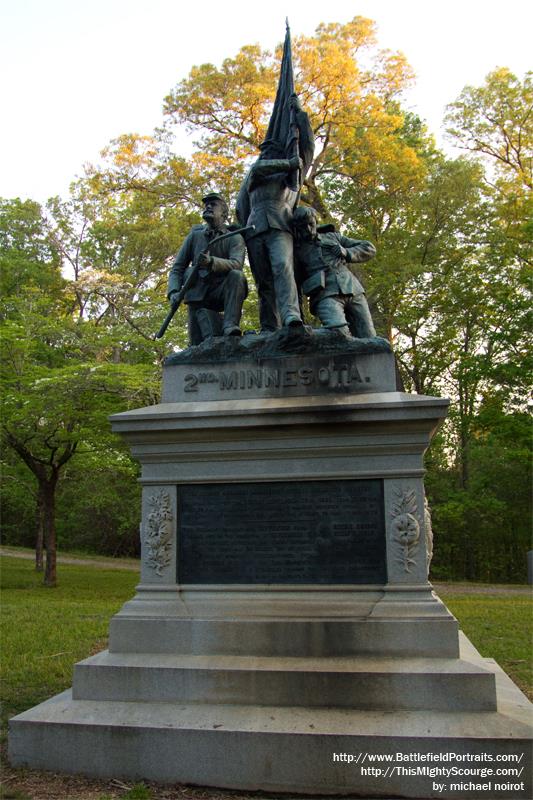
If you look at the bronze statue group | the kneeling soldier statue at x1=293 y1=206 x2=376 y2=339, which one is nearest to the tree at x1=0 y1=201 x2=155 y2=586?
the bronze statue group

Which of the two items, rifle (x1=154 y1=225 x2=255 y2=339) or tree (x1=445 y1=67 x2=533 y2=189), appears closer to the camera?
rifle (x1=154 y1=225 x2=255 y2=339)

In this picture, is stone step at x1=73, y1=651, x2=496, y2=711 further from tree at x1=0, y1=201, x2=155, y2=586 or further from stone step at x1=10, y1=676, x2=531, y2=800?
tree at x1=0, y1=201, x2=155, y2=586

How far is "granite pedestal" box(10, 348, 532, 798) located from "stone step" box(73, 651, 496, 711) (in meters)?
0.01

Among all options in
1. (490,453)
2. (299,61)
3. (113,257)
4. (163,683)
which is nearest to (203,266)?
(163,683)

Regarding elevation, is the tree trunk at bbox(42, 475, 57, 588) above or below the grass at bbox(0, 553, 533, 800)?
above

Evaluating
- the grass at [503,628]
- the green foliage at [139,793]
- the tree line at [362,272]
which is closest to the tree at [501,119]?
the tree line at [362,272]

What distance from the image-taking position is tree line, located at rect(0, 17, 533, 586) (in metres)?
19.7

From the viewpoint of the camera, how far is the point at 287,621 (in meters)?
5.82

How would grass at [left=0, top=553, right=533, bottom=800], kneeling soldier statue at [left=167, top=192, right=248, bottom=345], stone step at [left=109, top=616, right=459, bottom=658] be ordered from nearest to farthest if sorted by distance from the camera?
grass at [left=0, top=553, right=533, bottom=800], stone step at [left=109, top=616, right=459, bottom=658], kneeling soldier statue at [left=167, top=192, right=248, bottom=345]

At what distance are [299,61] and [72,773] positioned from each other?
762 inches

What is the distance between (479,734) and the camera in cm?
493

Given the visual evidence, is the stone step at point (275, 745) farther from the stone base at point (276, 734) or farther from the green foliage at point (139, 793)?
the green foliage at point (139, 793)

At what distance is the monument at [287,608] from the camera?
4.98 metres

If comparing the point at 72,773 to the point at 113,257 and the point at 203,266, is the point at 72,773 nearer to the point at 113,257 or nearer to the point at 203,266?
the point at 203,266
